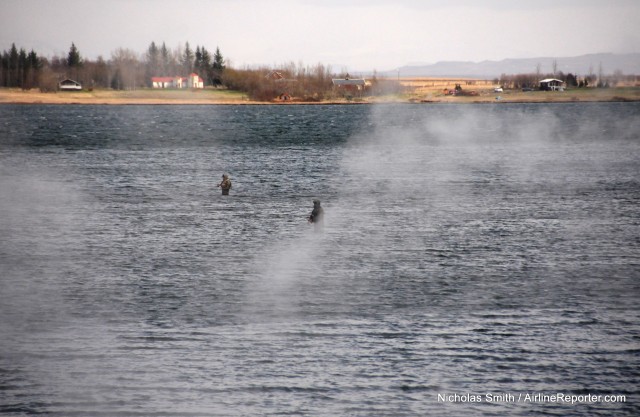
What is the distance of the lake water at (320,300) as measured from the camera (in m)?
26.8

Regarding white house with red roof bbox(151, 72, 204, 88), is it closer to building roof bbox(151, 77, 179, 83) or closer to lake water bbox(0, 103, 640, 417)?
building roof bbox(151, 77, 179, 83)

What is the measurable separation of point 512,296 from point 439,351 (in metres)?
8.96

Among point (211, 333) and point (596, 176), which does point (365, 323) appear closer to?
point (211, 333)

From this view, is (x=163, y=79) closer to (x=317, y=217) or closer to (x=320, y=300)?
(x=317, y=217)

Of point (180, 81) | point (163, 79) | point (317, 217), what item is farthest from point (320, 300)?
point (163, 79)

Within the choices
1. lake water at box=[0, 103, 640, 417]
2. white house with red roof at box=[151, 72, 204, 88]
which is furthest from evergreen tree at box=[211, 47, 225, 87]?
lake water at box=[0, 103, 640, 417]

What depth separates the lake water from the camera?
26.8 m

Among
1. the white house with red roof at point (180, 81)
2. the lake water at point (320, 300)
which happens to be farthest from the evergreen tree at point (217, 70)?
the lake water at point (320, 300)

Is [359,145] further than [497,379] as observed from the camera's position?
Yes

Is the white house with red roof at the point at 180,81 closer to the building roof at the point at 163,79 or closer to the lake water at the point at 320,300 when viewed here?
the building roof at the point at 163,79

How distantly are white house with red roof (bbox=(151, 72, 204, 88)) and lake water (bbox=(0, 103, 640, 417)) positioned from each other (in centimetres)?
8769

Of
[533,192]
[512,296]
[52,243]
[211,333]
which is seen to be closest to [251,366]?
[211,333]

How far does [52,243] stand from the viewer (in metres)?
51.6

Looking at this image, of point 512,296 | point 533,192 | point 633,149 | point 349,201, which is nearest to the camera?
point 512,296
